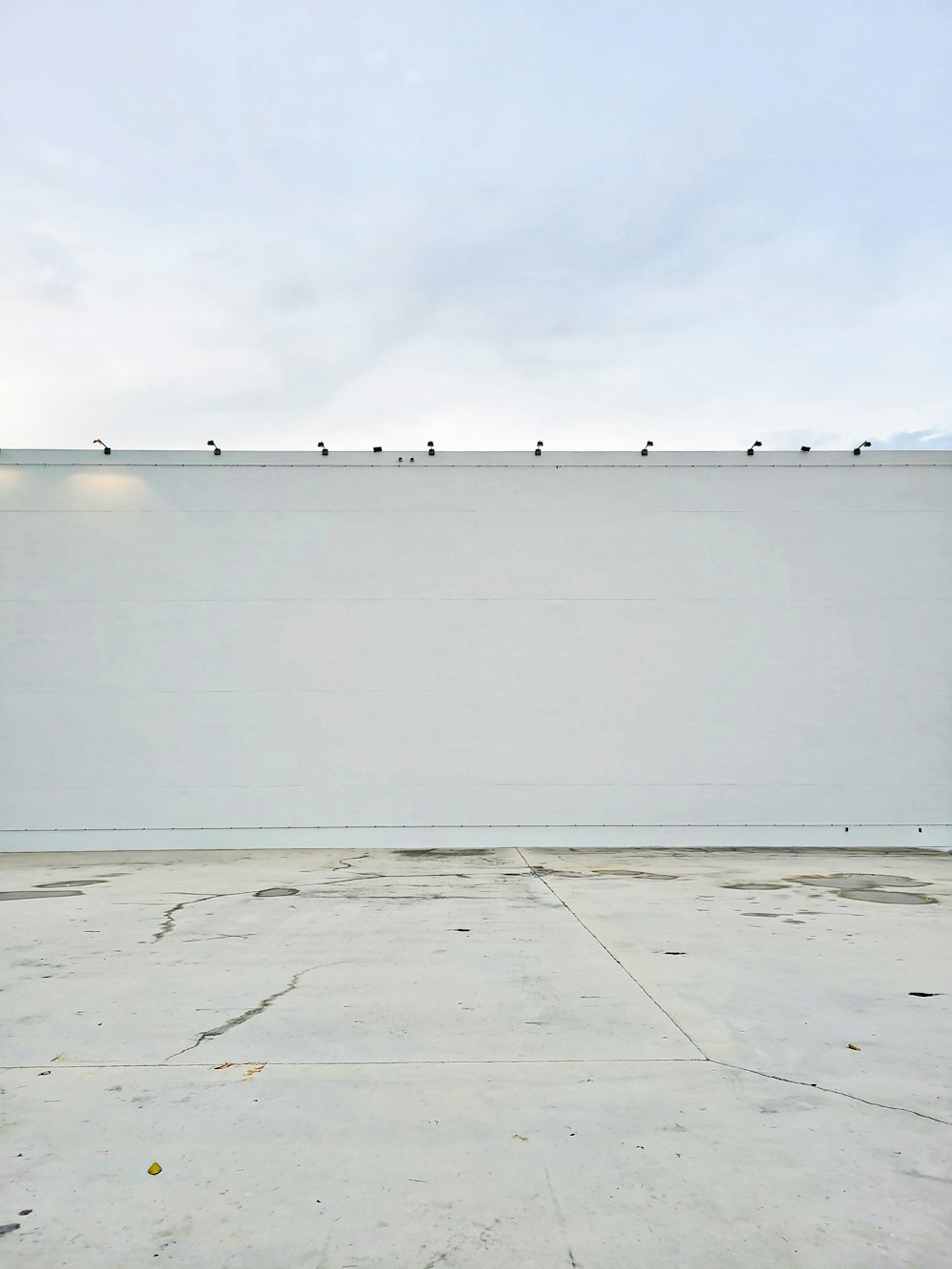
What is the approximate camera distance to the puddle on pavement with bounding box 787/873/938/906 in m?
7.11

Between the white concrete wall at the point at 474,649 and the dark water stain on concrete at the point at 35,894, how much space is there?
11.0 ft

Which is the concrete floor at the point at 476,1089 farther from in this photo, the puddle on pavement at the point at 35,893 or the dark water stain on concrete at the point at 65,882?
the dark water stain on concrete at the point at 65,882

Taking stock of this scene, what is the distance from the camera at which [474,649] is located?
11.3 m

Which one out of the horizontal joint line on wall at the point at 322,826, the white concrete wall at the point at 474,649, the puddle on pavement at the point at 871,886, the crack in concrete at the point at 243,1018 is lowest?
the puddle on pavement at the point at 871,886

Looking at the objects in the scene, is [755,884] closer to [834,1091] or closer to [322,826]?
[834,1091]

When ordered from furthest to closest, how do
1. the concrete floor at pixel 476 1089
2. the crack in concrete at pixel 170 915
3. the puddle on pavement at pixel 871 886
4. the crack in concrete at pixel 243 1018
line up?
1. the puddle on pavement at pixel 871 886
2. the crack in concrete at pixel 170 915
3. the crack in concrete at pixel 243 1018
4. the concrete floor at pixel 476 1089

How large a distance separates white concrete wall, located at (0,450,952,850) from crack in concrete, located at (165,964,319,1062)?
660cm

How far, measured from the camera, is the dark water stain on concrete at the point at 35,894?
724 cm

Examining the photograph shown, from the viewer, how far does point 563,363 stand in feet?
41.9

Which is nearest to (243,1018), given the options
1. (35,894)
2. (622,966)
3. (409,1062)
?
(409,1062)

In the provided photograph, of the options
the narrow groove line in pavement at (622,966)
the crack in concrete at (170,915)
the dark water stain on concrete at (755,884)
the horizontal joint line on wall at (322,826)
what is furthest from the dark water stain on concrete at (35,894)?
the dark water stain on concrete at (755,884)

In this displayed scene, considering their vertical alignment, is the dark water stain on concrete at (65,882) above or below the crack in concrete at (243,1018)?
below

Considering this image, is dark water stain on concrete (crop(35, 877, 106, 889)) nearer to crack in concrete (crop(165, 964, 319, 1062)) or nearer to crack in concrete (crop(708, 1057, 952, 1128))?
crack in concrete (crop(165, 964, 319, 1062))

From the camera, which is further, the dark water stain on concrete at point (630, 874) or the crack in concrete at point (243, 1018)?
the dark water stain on concrete at point (630, 874)
